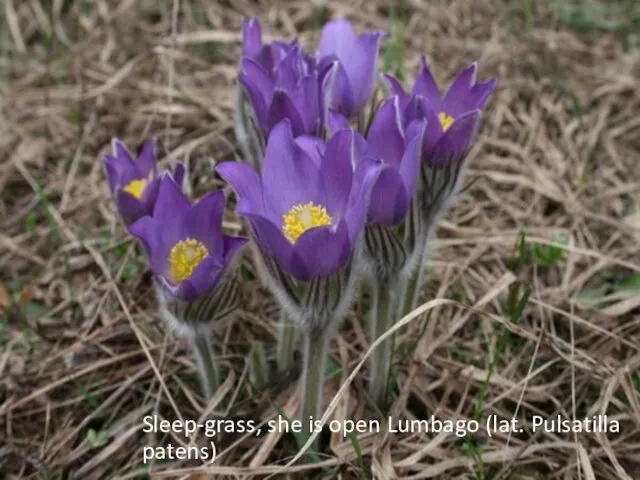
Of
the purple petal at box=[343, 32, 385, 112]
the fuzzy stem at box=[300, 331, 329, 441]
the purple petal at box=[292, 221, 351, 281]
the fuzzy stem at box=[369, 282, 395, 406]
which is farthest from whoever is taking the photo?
the purple petal at box=[343, 32, 385, 112]

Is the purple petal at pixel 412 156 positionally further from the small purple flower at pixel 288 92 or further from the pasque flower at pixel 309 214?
the small purple flower at pixel 288 92

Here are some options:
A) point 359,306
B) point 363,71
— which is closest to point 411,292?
point 359,306

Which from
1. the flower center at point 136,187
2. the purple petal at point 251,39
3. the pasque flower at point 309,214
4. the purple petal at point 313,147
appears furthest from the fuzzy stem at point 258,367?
the purple petal at point 251,39

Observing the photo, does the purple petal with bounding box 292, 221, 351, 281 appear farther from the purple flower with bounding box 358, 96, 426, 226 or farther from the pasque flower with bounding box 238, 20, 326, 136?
the pasque flower with bounding box 238, 20, 326, 136

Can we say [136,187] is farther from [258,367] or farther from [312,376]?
[312,376]

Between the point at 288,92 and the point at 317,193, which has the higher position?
the point at 288,92

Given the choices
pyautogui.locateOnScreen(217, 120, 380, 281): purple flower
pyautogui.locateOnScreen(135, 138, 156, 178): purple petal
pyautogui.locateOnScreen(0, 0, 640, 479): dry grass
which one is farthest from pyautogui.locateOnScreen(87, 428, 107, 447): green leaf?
pyautogui.locateOnScreen(217, 120, 380, 281): purple flower
